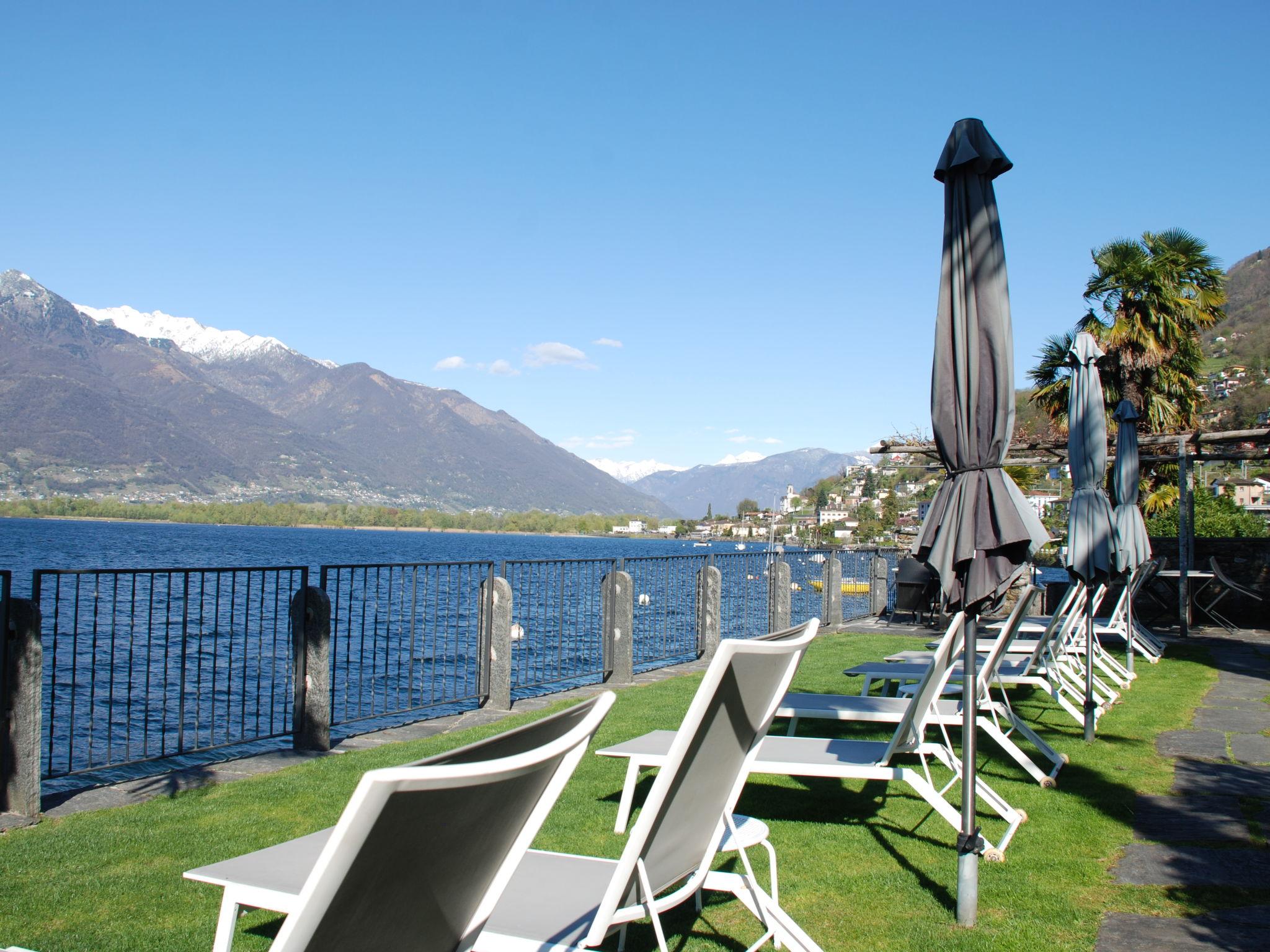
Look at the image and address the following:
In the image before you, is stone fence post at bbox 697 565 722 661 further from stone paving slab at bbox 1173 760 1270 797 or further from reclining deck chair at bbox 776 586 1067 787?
stone paving slab at bbox 1173 760 1270 797

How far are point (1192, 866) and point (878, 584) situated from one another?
41.6 ft

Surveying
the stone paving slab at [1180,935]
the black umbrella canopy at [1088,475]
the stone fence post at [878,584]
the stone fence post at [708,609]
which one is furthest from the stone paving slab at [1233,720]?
the stone fence post at [878,584]

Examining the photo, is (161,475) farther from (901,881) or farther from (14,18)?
(901,881)

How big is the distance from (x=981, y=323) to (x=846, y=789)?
2893mm

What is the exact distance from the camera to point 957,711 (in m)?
5.54

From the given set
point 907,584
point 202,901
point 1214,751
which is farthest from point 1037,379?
point 202,901

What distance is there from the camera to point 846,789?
5.46 metres

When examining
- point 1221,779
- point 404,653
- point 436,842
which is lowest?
point 404,653

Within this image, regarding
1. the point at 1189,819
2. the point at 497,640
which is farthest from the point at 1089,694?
the point at 497,640

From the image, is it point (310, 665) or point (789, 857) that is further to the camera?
point (310, 665)

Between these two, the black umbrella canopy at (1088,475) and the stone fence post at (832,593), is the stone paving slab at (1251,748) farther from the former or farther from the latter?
the stone fence post at (832,593)

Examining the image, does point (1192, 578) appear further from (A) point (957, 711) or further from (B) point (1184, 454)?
(A) point (957, 711)

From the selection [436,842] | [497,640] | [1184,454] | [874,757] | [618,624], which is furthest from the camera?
[1184,454]

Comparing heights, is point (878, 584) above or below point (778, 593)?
below
